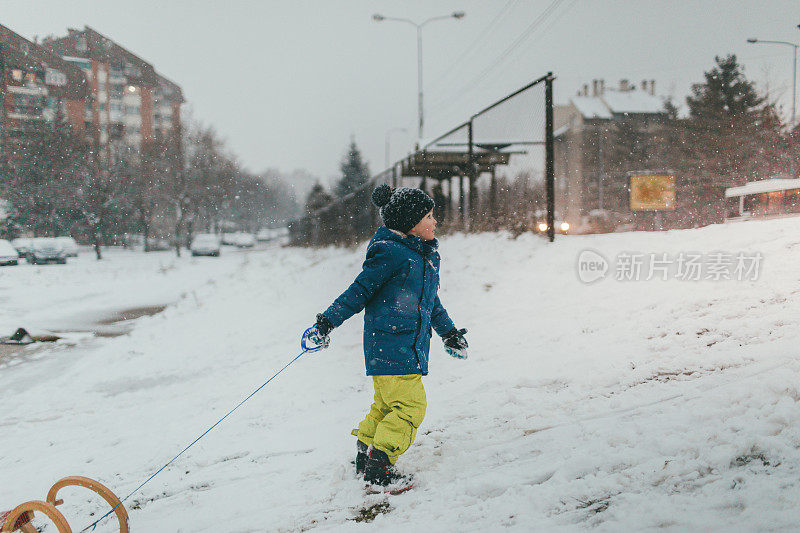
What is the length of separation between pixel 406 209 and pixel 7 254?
59.3 ft

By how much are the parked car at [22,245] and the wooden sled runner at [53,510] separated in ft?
59.6

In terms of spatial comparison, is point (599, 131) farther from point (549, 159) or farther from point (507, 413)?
point (507, 413)

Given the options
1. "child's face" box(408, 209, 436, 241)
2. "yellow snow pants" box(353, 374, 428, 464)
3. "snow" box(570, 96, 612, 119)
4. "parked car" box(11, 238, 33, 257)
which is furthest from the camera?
"snow" box(570, 96, 612, 119)

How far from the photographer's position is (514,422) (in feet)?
10.9

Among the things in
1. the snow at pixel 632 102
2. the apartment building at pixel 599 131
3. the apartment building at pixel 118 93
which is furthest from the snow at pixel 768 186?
the snow at pixel 632 102

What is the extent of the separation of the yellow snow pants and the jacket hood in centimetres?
68

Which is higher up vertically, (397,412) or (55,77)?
(55,77)

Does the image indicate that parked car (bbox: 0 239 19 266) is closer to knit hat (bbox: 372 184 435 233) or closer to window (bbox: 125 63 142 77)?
knit hat (bbox: 372 184 435 233)

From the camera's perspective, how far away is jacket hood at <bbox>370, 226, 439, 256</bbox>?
275cm

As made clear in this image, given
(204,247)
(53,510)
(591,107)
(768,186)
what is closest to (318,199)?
(204,247)

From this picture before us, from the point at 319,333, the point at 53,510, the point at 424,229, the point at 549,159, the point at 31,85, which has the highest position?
the point at 31,85

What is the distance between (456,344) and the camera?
2.96m

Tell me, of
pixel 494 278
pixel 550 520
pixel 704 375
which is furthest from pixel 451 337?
pixel 494 278

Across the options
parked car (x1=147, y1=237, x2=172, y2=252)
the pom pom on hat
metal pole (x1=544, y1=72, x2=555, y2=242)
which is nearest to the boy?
the pom pom on hat
